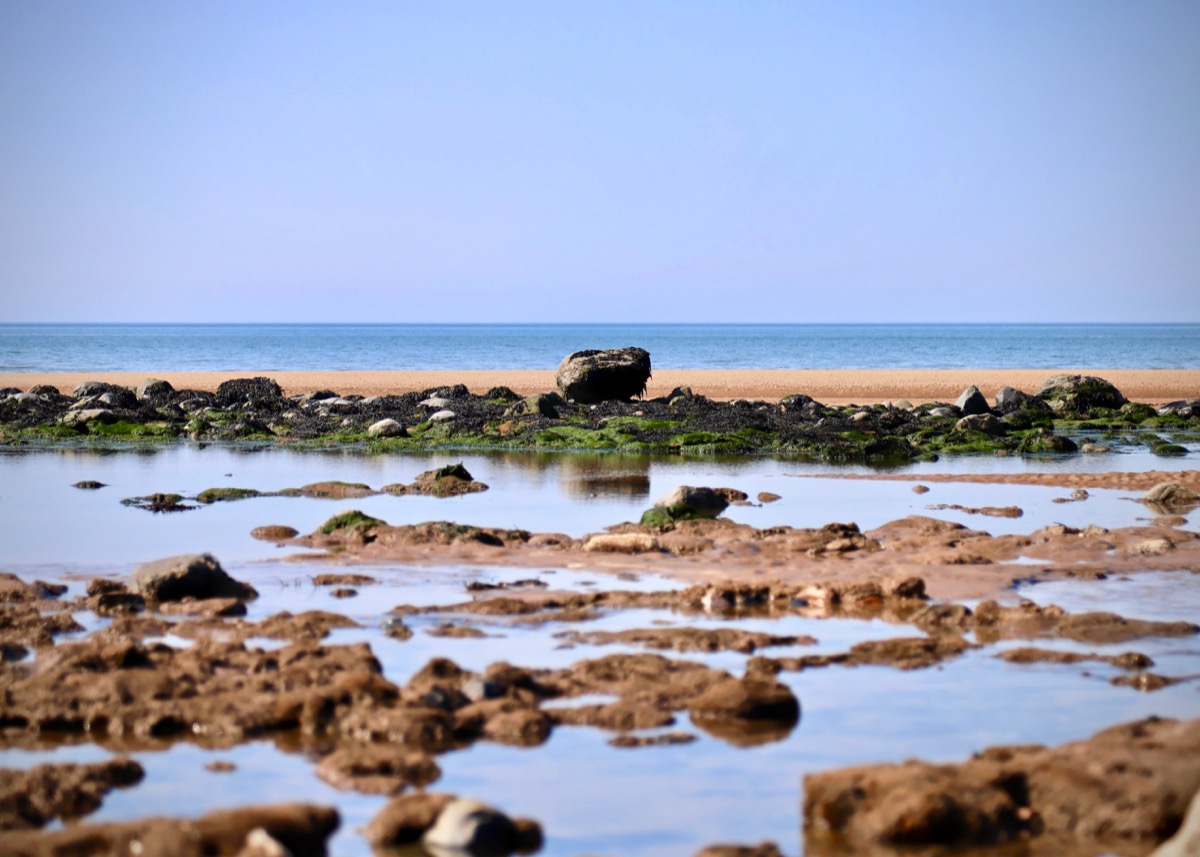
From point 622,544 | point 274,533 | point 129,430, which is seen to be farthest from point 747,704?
point 129,430

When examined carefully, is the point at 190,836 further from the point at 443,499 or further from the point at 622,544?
the point at 443,499

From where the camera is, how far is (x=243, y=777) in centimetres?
642

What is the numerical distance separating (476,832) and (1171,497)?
13092 millimetres

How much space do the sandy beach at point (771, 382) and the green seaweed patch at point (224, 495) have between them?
2148cm

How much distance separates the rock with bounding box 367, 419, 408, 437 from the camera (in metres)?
24.9

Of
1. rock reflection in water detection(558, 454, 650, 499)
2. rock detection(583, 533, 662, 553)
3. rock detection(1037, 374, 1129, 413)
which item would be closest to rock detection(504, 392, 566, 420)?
rock reflection in water detection(558, 454, 650, 499)

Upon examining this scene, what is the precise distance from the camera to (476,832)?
5.57 m

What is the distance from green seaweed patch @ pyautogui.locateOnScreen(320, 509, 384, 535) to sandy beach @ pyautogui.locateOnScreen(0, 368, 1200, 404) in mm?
24170

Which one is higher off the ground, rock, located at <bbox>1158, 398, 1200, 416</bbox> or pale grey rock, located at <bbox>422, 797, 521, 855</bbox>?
rock, located at <bbox>1158, 398, 1200, 416</bbox>

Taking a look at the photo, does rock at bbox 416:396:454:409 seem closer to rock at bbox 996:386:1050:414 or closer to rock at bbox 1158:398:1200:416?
rock at bbox 996:386:1050:414

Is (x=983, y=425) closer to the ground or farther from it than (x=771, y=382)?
farther from it

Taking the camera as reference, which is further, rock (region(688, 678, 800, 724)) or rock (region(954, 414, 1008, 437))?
rock (region(954, 414, 1008, 437))

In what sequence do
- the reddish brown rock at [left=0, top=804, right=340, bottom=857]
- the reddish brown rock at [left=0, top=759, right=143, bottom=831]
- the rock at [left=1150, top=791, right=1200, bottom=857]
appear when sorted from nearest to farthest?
the rock at [left=1150, top=791, right=1200, bottom=857] → the reddish brown rock at [left=0, top=804, right=340, bottom=857] → the reddish brown rock at [left=0, top=759, right=143, bottom=831]

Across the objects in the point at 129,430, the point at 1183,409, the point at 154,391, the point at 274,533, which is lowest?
the point at 129,430
